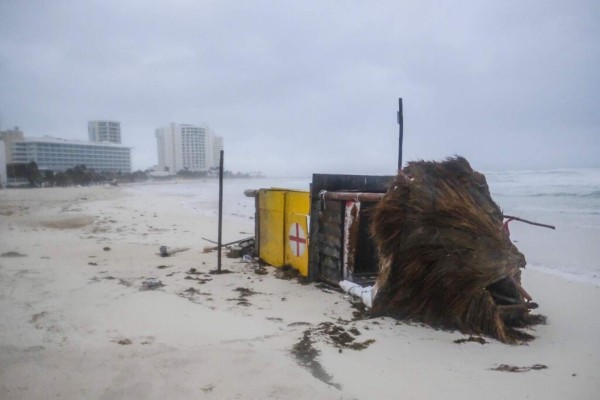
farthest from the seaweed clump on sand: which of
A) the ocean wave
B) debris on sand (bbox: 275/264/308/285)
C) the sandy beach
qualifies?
the ocean wave

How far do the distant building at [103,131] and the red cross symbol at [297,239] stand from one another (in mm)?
173556

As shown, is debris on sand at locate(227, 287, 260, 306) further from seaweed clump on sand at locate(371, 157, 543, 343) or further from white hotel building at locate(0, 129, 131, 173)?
white hotel building at locate(0, 129, 131, 173)

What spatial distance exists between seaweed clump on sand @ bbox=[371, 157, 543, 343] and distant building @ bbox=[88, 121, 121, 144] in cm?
17620

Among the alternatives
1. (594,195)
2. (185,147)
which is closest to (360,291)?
(594,195)

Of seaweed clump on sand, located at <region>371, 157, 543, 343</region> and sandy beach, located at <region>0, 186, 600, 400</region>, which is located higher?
seaweed clump on sand, located at <region>371, 157, 543, 343</region>

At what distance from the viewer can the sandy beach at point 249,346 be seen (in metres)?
3.16

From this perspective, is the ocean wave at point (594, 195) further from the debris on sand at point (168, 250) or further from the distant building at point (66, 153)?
the distant building at point (66, 153)

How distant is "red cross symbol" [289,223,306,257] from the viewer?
675 centimetres

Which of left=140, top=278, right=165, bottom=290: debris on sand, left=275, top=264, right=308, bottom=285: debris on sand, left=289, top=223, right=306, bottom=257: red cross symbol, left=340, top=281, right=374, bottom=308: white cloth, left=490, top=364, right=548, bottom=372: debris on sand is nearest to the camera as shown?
left=490, top=364, right=548, bottom=372: debris on sand

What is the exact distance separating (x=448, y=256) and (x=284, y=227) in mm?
3503

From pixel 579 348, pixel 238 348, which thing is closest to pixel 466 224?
pixel 579 348

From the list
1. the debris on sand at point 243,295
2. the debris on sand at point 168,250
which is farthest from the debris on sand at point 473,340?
the debris on sand at point 168,250

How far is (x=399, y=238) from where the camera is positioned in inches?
182

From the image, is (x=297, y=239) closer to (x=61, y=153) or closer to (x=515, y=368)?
(x=515, y=368)
